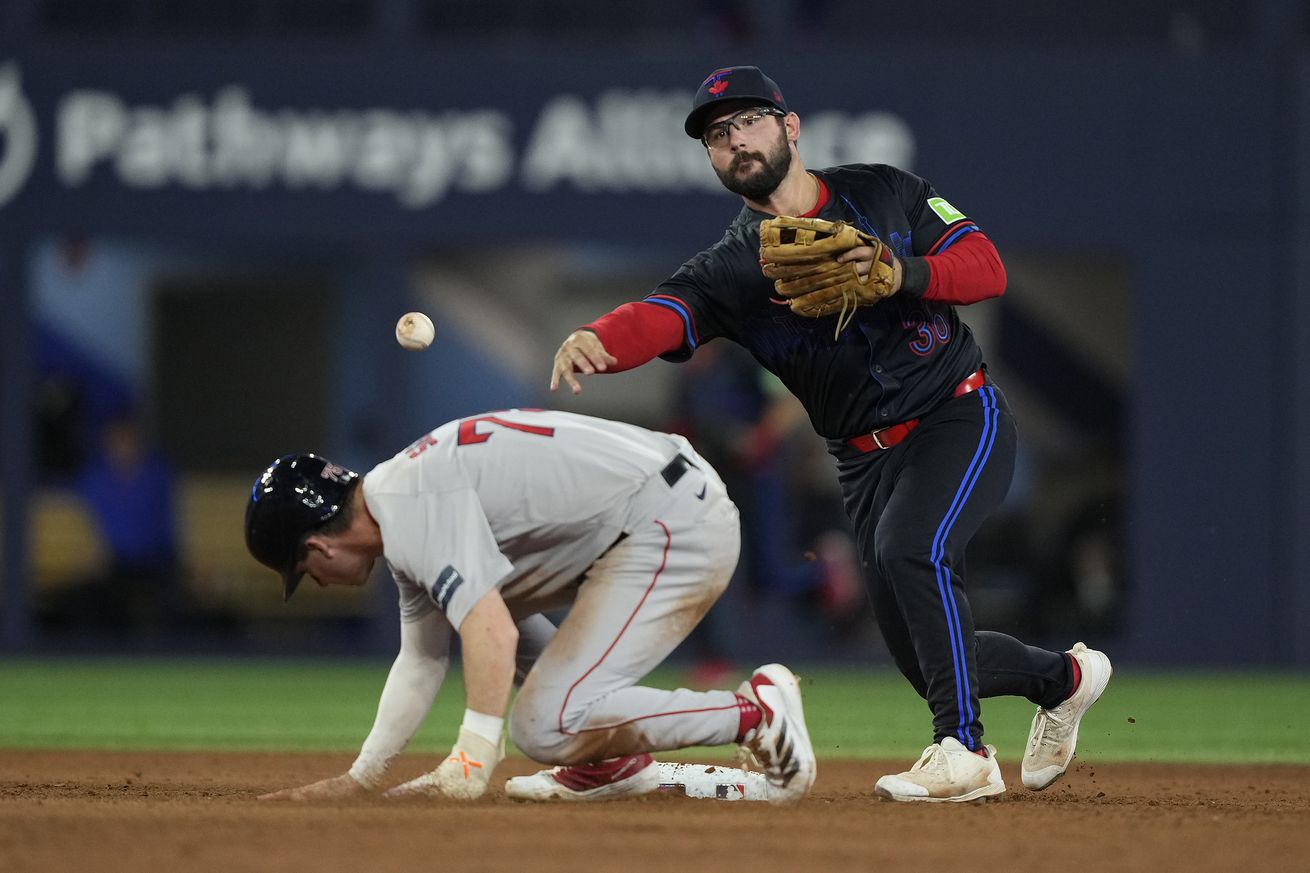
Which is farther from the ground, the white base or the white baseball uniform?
the white baseball uniform

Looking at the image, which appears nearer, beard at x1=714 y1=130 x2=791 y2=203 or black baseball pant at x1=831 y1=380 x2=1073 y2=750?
black baseball pant at x1=831 y1=380 x2=1073 y2=750

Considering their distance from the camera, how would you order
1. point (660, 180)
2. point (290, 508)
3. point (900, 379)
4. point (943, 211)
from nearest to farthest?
point (290, 508) → point (900, 379) → point (943, 211) → point (660, 180)

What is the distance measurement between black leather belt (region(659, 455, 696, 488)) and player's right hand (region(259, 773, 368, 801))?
4.08 ft

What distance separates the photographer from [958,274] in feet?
18.0

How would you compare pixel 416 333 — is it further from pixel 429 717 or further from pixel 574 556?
pixel 429 717

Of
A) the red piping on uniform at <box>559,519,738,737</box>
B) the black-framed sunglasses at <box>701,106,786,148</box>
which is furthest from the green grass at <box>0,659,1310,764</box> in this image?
the black-framed sunglasses at <box>701,106,786,148</box>

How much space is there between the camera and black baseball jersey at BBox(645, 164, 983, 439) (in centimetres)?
560

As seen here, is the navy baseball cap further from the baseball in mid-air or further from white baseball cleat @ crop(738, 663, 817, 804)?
white baseball cleat @ crop(738, 663, 817, 804)

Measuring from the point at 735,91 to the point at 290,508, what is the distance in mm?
1828

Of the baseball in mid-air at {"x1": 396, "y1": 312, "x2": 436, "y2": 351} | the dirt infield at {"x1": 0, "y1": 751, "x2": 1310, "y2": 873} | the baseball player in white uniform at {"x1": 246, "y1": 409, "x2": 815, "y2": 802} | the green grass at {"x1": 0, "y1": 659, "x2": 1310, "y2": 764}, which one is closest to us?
the dirt infield at {"x1": 0, "y1": 751, "x2": 1310, "y2": 873}

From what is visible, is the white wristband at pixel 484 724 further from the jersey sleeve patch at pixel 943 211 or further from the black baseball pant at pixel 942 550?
the jersey sleeve patch at pixel 943 211

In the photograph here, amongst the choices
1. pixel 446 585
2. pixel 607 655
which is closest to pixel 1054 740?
pixel 607 655

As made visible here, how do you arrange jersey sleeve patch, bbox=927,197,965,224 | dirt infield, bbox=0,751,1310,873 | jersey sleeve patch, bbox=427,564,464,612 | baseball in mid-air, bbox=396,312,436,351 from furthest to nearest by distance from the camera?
jersey sleeve patch, bbox=927,197,965,224 → baseball in mid-air, bbox=396,312,436,351 → jersey sleeve patch, bbox=427,564,464,612 → dirt infield, bbox=0,751,1310,873

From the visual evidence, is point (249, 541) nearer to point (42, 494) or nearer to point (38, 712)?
point (38, 712)
